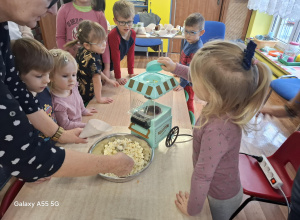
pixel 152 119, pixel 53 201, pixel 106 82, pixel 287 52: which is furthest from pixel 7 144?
pixel 287 52

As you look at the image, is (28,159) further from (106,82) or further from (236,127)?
(106,82)

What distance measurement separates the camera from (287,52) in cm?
278

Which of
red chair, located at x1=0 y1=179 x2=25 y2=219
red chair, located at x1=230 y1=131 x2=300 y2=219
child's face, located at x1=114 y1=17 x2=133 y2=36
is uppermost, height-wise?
child's face, located at x1=114 y1=17 x2=133 y2=36

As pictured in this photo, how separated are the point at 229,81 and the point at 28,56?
85 cm

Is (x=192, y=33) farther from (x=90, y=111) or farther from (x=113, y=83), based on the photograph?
(x=90, y=111)

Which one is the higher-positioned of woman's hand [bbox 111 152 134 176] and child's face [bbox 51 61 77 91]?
child's face [bbox 51 61 77 91]

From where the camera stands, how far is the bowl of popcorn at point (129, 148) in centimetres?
88

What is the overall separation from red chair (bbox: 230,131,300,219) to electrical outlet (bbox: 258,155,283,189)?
24mm

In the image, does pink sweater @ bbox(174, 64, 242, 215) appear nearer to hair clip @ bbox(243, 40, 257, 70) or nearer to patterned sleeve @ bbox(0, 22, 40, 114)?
hair clip @ bbox(243, 40, 257, 70)

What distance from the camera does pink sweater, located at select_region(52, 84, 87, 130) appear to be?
1.14 metres

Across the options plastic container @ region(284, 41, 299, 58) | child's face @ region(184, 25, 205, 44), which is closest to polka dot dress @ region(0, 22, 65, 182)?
child's face @ region(184, 25, 205, 44)

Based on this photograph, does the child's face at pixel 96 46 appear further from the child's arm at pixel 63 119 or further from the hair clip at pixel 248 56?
the hair clip at pixel 248 56

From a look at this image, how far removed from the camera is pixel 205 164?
683mm

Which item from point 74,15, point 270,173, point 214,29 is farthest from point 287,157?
point 214,29
